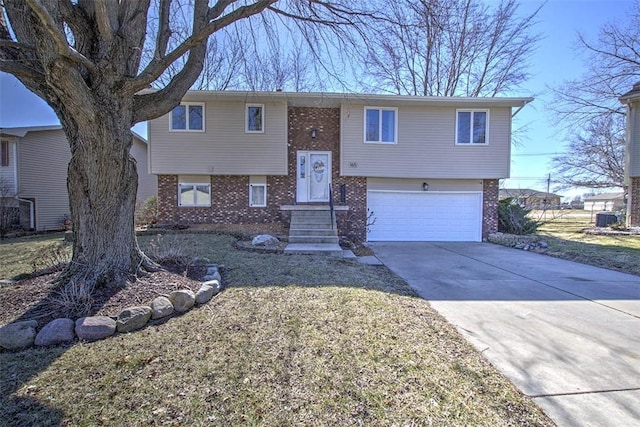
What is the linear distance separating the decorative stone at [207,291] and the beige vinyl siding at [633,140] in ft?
61.9

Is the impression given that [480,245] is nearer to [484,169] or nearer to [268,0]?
[484,169]

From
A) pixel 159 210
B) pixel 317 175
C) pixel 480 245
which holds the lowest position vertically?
pixel 480 245

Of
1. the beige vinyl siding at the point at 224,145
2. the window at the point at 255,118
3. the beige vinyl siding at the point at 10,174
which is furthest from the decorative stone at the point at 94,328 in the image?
the beige vinyl siding at the point at 10,174

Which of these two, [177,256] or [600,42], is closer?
[177,256]

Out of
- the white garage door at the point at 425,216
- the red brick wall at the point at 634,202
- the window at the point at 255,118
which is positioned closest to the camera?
the window at the point at 255,118

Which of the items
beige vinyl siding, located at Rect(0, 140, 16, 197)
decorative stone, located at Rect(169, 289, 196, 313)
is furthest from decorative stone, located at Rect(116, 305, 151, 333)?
beige vinyl siding, located at Rect(0, 140, 16, 197)

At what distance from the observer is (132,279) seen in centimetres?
455

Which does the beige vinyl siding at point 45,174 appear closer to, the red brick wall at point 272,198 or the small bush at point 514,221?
the red brick wall at point 272,198

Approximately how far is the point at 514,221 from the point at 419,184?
171 inches

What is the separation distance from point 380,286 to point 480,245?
7402mm

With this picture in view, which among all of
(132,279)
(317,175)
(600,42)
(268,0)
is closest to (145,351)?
(132,279)

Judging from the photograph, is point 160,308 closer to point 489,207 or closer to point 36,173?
point 489,207

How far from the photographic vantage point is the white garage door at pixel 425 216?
483 inches

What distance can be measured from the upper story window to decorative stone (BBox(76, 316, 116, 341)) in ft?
31.1
